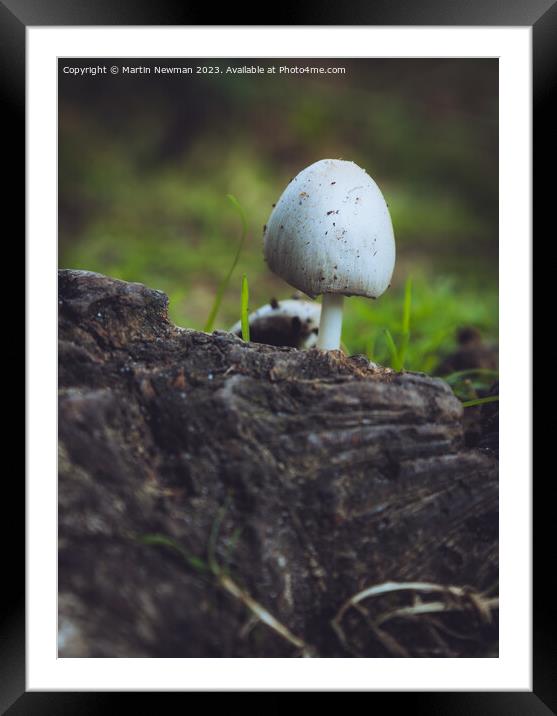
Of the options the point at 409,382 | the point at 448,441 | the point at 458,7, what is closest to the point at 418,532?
the point at 448,441

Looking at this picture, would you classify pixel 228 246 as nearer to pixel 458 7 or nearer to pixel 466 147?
pixel 466 147

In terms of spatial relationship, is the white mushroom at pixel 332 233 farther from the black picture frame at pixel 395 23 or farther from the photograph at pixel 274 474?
the black picture frame at pixel 395 23

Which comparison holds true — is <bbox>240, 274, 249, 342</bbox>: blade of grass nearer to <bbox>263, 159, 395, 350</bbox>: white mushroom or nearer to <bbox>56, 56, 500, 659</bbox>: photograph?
<bbox>56, 56, 500, 659</bbox>: photograph

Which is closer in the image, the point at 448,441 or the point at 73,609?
the point at 73,609

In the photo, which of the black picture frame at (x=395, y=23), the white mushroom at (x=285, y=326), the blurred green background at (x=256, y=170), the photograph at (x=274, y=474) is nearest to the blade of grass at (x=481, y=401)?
the photograph at (x=274, y=474)

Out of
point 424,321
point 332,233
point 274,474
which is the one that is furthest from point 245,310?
point 424,321

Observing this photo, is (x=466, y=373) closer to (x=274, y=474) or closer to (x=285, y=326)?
(x=285, y=326)
